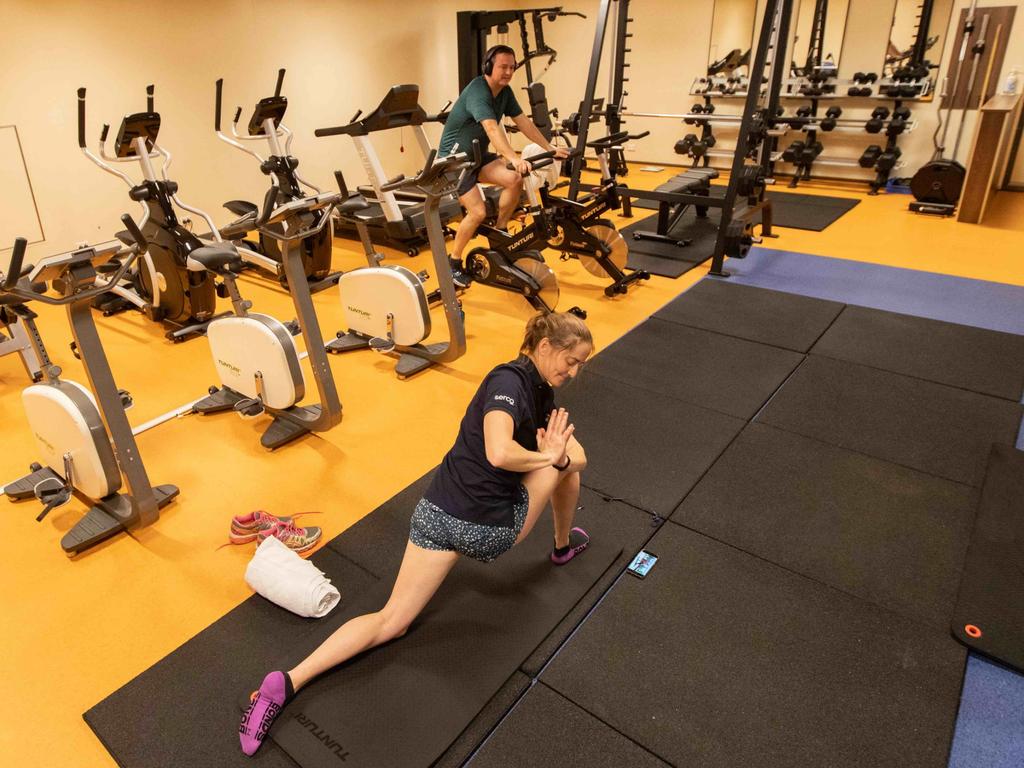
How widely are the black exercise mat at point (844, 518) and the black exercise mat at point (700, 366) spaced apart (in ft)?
1.42

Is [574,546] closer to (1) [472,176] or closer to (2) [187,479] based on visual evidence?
(2) [187,479]

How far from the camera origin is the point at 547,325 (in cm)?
178

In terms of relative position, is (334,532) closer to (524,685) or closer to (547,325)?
(524,685)

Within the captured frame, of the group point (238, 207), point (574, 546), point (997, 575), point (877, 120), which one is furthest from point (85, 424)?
point (877, 120)

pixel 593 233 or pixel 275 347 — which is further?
pixel 593 233

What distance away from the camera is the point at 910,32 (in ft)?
22.3

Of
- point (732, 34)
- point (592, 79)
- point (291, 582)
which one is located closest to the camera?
point (291, 582)

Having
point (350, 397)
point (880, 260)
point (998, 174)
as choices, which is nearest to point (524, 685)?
point (350, 397)

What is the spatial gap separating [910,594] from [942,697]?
40 centimetres

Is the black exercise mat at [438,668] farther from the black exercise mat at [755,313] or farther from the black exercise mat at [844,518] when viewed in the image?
the black exercise mat at [755,313]

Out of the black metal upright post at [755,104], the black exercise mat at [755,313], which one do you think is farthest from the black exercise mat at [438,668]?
the black metal upright post at [755,104]

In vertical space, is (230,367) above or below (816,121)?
below

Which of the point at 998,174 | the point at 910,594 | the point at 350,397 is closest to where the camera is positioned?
the point at 910,594

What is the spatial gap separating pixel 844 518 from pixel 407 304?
→ 2315mm
